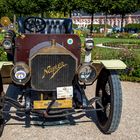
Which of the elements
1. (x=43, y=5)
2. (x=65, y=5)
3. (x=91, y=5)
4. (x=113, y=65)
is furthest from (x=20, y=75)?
(x=43, y=5)

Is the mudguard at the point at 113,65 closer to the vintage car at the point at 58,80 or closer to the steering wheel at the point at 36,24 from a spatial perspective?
the vintage car at the point at 58,80

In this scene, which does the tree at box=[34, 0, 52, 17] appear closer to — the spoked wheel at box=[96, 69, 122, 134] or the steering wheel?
the steering wheel

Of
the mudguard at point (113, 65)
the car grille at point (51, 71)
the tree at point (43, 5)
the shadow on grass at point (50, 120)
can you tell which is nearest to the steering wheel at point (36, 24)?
the shadow on grass at point (50, 120)

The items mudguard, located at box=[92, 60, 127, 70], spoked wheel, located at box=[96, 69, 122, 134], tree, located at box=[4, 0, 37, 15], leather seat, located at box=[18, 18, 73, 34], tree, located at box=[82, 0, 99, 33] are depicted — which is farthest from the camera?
tree, located at box=[4, 0, 37, 15]

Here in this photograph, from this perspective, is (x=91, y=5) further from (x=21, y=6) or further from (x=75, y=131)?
(x=75, y=131)

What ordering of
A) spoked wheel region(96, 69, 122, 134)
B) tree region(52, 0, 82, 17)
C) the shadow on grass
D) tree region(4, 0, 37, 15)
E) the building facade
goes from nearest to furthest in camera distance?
spoked wheel region(96, 69, 122, 134) < the shadow on grass < tree region(52, 0, 82, 17) < tree region(4, 0, 37, 15) < the building facade

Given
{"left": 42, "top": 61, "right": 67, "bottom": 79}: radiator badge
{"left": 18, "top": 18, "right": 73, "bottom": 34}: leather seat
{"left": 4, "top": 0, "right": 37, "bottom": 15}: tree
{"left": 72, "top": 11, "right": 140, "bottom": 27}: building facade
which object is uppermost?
{"left": 18, "top": 18, "right": 73, "bottom": 34}: leather seat

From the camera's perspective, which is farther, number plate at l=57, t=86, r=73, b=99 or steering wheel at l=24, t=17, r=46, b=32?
steering wheel at l=24, t=17, r=46, b=32

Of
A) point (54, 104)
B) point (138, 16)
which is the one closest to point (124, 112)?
point (54, 104)

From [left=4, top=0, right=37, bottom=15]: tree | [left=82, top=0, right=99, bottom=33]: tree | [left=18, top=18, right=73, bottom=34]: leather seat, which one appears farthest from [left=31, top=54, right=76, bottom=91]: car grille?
[left=4, top=0, right=37, bottom=15]: tree

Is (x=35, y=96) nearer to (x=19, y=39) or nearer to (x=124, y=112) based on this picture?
(x=19, y=39)

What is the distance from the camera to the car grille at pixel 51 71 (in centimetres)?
549

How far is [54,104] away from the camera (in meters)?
5.73

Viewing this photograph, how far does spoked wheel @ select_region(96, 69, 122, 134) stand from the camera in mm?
5781
